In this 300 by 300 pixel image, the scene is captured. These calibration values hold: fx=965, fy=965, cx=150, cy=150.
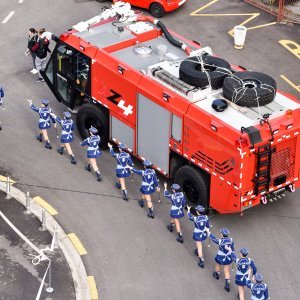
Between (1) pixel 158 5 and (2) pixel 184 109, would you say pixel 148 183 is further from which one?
(1) pixel 158 5

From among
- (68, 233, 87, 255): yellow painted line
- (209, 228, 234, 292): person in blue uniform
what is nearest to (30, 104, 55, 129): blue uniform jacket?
(68, 233, 87, 255): yellow painted line

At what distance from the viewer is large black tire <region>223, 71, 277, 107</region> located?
22.6 meters

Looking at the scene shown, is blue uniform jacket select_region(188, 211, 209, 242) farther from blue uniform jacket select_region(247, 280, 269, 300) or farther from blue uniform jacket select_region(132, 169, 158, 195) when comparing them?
blue uniform jacket select_region(247, 280, 269, 300)

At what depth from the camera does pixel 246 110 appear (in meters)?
22.6

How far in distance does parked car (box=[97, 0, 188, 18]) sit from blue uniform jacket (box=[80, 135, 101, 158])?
983 cm

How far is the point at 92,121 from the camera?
2639cm

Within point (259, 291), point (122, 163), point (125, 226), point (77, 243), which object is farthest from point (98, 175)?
point (259, 291)

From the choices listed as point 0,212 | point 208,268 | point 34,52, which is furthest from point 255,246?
point 34,52

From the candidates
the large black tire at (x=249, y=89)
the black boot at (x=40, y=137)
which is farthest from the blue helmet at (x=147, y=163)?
the black boot at (x=40, y=137)

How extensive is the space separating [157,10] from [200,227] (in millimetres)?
13734

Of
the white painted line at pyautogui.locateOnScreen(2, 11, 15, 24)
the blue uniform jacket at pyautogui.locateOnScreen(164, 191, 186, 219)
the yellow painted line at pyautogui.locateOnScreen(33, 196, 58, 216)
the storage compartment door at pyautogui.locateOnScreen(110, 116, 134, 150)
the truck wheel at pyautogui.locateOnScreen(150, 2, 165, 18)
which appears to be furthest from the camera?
the white painted line at pyautogui.locateOnScreen(2, 11, 15, 24)

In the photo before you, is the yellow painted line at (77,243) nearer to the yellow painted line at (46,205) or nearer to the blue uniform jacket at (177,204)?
the yellow painted line at (46,205)

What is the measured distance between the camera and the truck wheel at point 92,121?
25828mm

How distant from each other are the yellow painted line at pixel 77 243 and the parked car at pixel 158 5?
1257 centimetres
